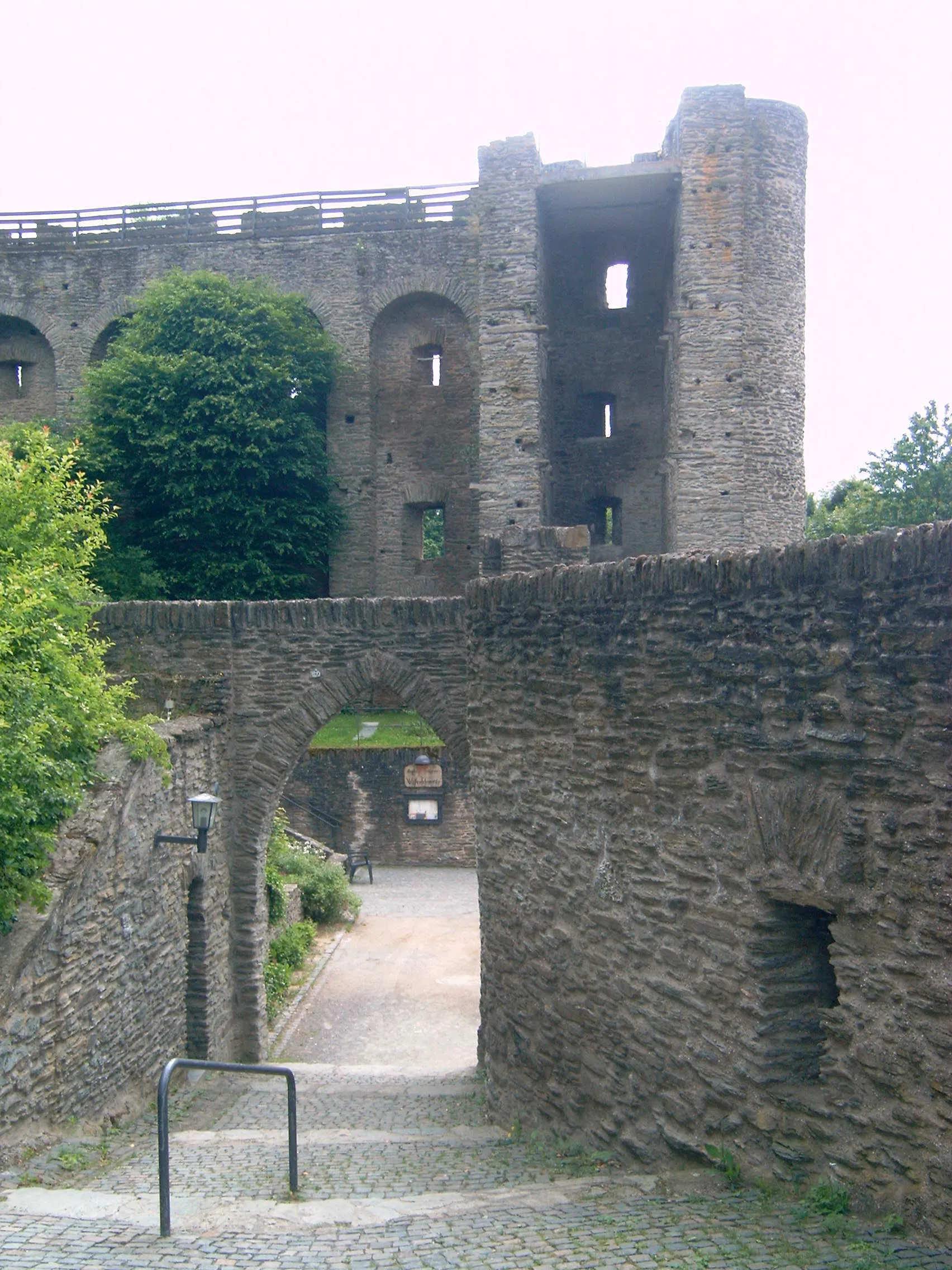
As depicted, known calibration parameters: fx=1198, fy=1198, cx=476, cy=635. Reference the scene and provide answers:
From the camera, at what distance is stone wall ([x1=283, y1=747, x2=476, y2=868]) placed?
24906mm

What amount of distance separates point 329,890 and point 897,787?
50.9ft

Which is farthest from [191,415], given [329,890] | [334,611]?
[334,611]

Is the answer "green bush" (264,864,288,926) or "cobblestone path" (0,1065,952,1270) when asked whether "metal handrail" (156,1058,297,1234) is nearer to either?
"cobblestone path" (0,1065,952,1270)

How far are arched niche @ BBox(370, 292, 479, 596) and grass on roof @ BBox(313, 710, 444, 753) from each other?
9.54 ft

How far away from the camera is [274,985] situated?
15.2 metres

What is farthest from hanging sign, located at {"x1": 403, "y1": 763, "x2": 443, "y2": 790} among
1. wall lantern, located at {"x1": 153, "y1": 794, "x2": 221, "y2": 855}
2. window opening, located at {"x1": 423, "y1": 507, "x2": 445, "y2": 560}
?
window opening, located at {"x1": 423, "y1": 507, "x2": 445, "y2": 560}

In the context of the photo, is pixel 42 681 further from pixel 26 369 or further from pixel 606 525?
pixel 26 369

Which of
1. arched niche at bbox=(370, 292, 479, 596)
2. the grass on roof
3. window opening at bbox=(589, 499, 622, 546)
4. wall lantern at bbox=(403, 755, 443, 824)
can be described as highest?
arched niche at bbox=(370, 292, 479, 596)

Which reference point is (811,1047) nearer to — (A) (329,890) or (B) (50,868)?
(B) (50,868)

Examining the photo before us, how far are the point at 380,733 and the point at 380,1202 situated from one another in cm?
1997

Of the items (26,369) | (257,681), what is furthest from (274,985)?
(26,369)

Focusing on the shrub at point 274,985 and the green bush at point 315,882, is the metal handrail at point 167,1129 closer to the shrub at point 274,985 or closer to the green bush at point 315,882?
the shrub at point 274,985

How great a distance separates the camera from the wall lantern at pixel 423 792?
81.0 feet

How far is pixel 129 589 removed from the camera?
81.0ft
